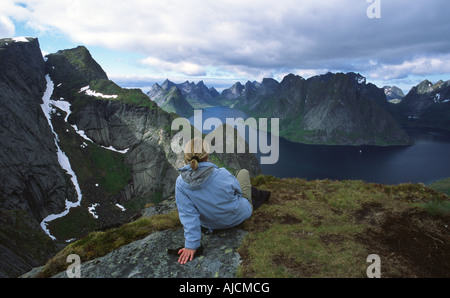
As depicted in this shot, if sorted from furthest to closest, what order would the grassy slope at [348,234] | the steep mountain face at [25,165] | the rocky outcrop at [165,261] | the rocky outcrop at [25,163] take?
the rocky outcrop at [25,163]
the steep mountain face at [25,165]
the rocky outcrop at [165,261]
the grassy slope at [348,234]

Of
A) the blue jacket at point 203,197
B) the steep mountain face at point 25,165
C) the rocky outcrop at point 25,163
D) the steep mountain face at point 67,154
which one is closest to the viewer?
the blue jacket at point 203,197

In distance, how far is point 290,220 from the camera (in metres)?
10.3

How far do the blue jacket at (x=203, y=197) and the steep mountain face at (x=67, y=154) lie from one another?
44124mm

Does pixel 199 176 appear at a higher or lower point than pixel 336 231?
higher

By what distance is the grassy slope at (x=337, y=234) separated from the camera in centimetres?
644

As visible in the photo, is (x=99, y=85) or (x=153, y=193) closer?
(x=153, y=193)

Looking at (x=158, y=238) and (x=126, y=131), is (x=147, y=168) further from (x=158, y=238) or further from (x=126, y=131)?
(x=158, y=238)

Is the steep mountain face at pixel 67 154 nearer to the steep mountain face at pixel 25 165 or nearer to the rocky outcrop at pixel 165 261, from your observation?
the steep mountain face at pixel 25 165

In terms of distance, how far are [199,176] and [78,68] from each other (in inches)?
9032

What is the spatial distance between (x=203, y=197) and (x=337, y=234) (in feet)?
17.3

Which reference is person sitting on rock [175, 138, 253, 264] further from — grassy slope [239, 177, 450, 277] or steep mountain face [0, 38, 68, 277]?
steep mountain face [0, 38, 68, 277]

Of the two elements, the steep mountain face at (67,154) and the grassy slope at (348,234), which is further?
the steep mountain face at (67,154)

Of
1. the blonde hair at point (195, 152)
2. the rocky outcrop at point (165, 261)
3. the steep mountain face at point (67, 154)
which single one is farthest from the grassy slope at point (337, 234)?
the steep mountain face at point (67, 154)
